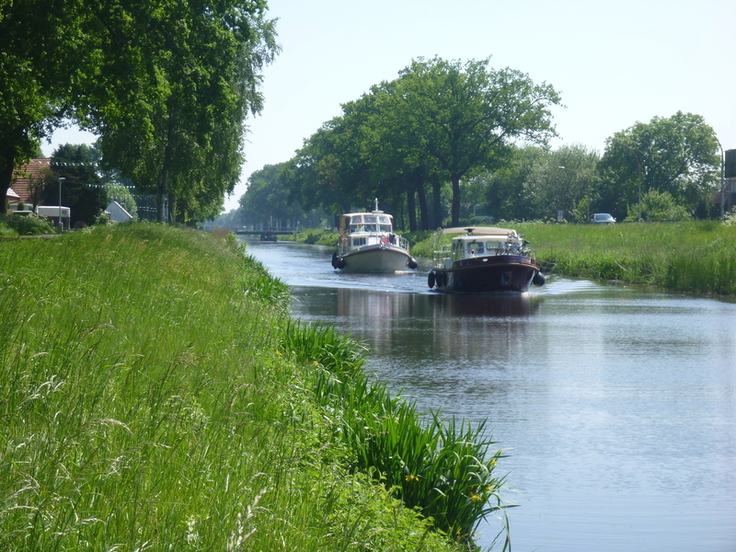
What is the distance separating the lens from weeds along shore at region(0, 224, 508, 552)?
3.79 meters

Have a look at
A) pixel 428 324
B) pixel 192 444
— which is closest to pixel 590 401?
pixel 192 444

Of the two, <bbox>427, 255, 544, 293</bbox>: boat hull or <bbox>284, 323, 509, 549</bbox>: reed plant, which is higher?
<bbox>427, 255, 544, 293</bbox>: boat hull

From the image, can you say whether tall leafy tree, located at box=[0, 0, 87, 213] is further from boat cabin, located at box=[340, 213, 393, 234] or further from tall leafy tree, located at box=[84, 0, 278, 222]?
boat cabin, located at box=[340, 213, 393, 234]

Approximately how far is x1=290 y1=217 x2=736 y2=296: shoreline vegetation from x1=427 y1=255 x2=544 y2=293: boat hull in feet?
17.0

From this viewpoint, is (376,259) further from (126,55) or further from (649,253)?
(126,55)

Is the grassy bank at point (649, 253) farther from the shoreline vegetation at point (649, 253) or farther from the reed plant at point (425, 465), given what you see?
the reed plant at point (425, 465)


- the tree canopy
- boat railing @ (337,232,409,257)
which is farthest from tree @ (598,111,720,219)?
boat railing @ (337,232,409,257)

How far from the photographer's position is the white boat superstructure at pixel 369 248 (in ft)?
164

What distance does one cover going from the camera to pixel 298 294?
106ft

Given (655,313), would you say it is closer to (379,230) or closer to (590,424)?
(590,424)

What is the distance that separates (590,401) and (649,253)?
2772cm

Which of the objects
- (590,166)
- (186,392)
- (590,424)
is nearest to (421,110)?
(590,166)

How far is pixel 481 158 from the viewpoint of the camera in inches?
2926

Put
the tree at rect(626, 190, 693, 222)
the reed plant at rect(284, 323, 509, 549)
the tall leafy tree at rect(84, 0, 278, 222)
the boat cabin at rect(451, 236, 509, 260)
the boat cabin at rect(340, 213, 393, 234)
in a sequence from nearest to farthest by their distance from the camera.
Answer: the reed plant at rect(284, 323, 509, 549), the tall leafy tree at rect(84, 0, 278, 222), the boat cabin at rect(451, 236, 509, 260), the boat cabin at rect(340, 213, 393, 234), the tree at rect(626, 190, 693, 222)
